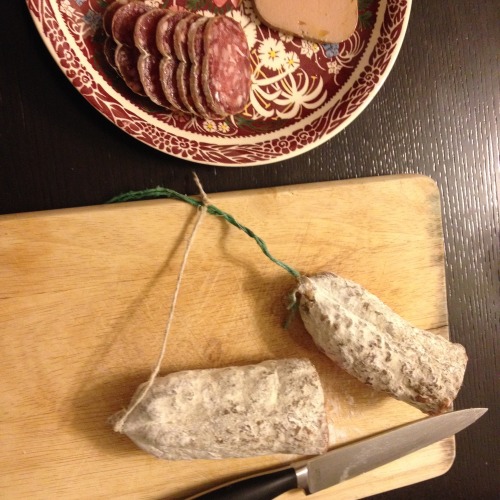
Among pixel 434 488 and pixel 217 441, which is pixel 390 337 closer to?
pixel 217 441

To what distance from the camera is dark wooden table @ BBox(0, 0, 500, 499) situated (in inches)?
40.6

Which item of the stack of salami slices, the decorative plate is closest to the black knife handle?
the decorative plate

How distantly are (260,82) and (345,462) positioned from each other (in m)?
0.86

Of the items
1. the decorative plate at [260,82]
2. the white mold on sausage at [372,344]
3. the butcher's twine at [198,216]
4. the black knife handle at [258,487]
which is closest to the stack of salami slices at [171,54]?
the decorative plate at [260,82]

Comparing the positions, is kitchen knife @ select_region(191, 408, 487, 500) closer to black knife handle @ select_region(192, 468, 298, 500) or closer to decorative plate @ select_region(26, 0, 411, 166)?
black knife handle @ select_region(192, 468, 298, 500)

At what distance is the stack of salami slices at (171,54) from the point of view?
0.98m

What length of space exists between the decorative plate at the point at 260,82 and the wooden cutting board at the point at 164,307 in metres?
0.12

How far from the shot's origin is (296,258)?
3.68 feet

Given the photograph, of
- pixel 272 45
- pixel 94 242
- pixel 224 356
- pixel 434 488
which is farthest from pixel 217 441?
pixel 272 45

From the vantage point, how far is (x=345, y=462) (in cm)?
111

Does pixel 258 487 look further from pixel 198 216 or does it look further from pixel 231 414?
pixel 198 216

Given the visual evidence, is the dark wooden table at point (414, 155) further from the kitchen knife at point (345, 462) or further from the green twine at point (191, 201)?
the kitchen knife at point (345, 462)

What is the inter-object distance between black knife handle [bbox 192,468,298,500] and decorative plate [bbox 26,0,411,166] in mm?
655

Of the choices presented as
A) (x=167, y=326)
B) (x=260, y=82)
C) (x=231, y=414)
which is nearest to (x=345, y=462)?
(x=231, y=414)
